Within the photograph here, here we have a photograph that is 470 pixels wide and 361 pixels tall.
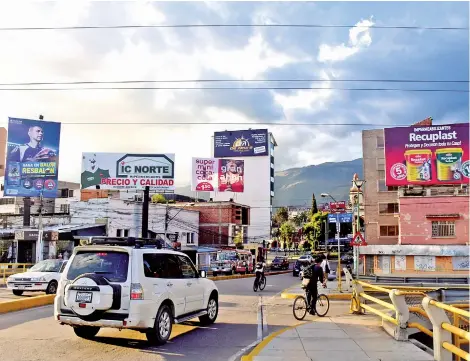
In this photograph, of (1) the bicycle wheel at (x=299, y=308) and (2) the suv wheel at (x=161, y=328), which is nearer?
(2) the suv wheel at (x=161, y=328)

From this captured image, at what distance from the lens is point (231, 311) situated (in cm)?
1545

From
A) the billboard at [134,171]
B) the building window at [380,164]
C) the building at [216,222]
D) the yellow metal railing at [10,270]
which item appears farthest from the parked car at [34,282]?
the building at [216,222]

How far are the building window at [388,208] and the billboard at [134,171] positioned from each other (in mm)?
26973

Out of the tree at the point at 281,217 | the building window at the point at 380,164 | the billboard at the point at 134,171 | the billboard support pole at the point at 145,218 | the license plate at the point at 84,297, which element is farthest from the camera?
the tree at the point at 281,217

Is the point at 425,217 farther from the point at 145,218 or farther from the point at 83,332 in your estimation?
the point at 83,332

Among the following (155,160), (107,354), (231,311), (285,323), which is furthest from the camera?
(155,160)

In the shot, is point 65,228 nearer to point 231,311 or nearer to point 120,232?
point 120,232

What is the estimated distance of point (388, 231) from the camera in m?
57.1

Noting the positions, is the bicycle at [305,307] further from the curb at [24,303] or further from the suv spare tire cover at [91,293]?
the curb at [24,303]

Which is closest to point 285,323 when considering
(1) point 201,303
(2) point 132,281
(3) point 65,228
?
(1) point 201,303

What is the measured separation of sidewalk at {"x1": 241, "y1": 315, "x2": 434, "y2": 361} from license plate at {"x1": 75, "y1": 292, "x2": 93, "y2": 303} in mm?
3025

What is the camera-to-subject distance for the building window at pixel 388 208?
5666 centimetres

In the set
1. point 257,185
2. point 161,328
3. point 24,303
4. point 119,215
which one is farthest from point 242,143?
point 161,328

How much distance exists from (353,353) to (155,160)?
1396 inches
